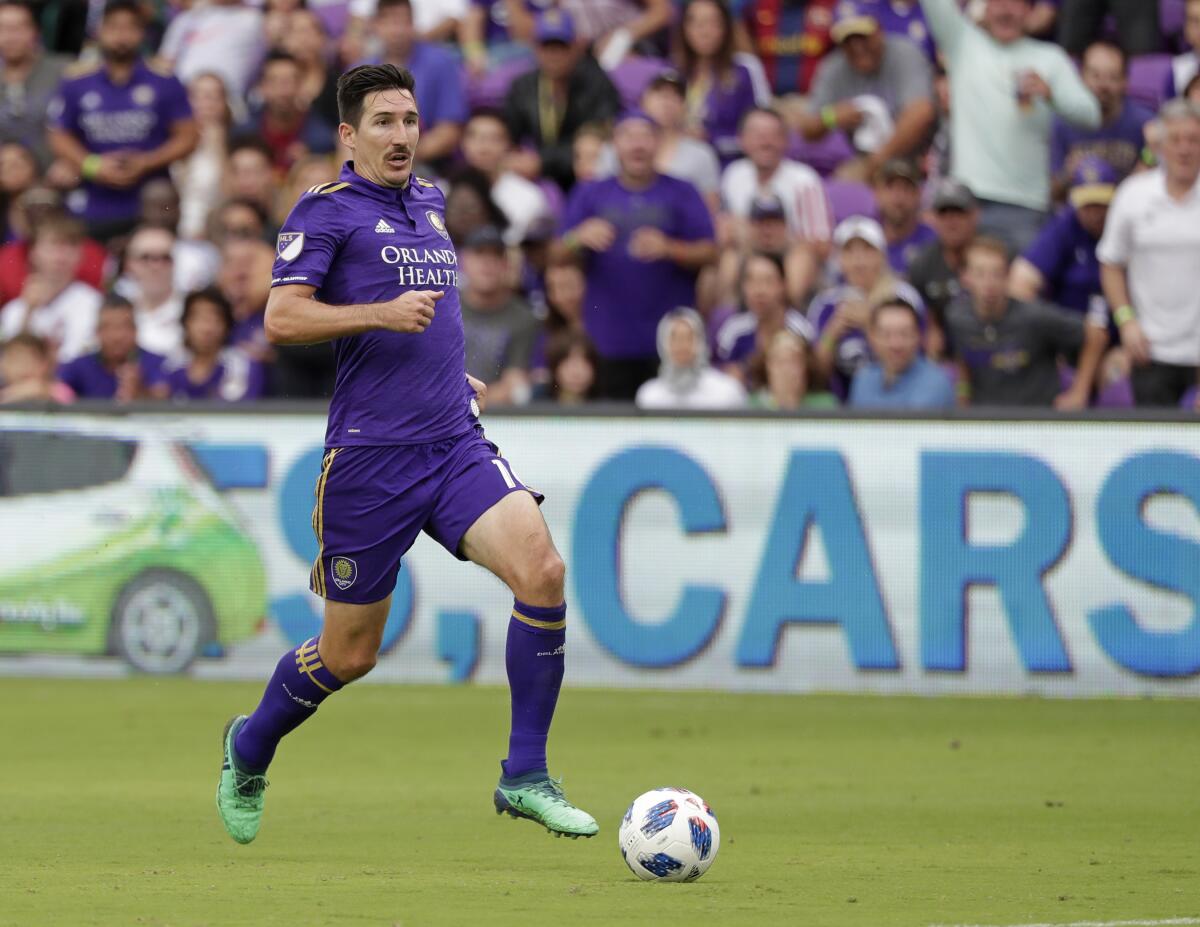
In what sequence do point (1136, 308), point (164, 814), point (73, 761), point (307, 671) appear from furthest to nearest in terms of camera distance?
point (1136, 308) → point (73, 761) → point (164, 814) → point (307, 671)

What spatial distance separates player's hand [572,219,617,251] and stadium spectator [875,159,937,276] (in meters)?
2.04

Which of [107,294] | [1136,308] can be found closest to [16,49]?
[107,294]

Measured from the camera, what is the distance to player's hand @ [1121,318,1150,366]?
45.6 feet

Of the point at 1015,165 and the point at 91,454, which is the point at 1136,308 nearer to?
the point at 1015,165

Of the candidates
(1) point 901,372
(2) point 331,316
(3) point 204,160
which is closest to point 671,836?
(2) point 331,316

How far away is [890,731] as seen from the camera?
1212cm

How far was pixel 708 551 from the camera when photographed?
13.8 metres

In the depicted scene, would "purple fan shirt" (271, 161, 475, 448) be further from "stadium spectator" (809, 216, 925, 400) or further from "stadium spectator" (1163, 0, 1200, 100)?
"stadium spectator" (1163, 0, 1200, 100)

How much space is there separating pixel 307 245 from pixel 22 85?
475 inches

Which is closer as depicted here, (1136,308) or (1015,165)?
(1136,308)

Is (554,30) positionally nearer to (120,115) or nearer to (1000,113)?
(1000,113)

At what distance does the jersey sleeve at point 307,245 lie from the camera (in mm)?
7641

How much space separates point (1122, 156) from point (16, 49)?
9.57 meters

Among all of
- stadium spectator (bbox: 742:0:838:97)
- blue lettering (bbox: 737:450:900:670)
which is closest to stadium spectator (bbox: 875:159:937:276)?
stadium spectator (bbox: 742:0:838:97)
